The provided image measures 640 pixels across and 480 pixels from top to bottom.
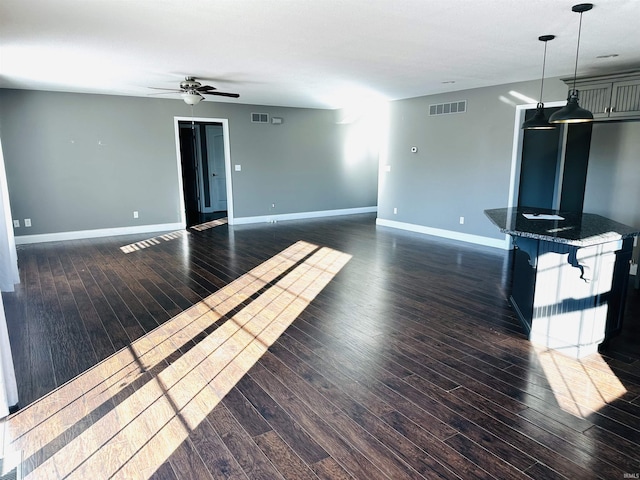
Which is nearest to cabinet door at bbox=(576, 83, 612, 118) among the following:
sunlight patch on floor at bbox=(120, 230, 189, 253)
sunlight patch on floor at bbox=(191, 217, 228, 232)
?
sunlight patch on floor at bbox=(120, 230, 189, 253)

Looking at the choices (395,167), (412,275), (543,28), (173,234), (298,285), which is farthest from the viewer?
(395,167)

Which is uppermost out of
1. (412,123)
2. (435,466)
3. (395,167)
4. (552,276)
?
(412,123)

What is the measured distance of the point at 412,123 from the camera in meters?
7.72

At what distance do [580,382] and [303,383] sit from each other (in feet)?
5.98

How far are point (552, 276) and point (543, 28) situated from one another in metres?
2.12

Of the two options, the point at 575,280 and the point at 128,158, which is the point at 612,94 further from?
the point at 128,158

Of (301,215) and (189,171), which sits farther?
(189,171)

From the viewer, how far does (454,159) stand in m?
7.04

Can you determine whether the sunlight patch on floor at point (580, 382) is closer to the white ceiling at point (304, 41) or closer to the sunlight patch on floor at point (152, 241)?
the white ceiling at point (304, 41)

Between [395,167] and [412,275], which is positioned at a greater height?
[395,167]

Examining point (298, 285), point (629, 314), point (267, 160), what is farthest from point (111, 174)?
point (629, 314)

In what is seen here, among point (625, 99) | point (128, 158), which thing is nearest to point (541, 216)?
point (625, 99)

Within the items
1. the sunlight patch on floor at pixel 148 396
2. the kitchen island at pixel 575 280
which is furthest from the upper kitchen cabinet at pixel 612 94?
the sunlight patch on floor at pixel 148 396

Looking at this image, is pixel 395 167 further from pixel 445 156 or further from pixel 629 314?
pixel 629 314
